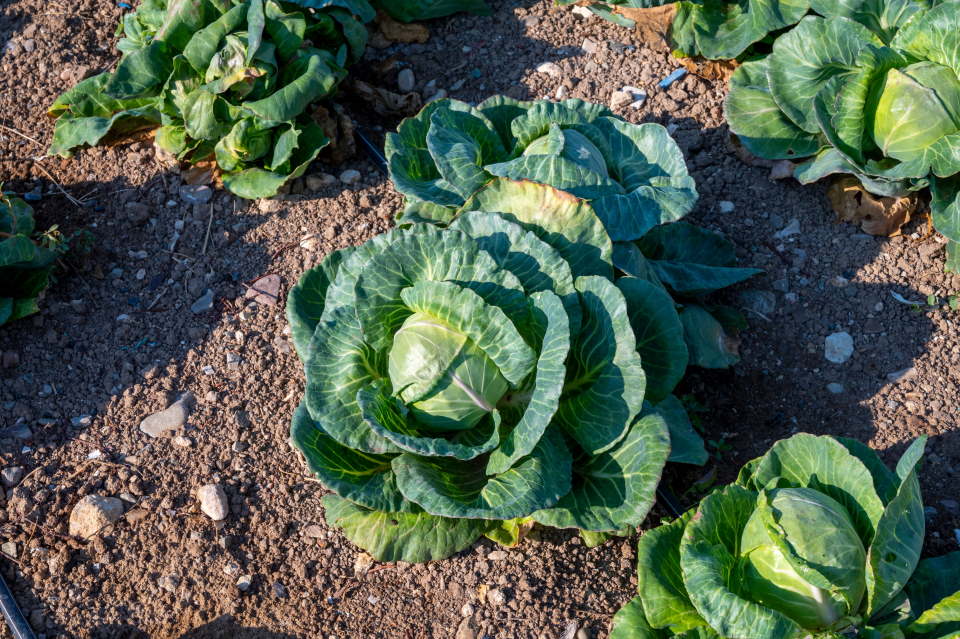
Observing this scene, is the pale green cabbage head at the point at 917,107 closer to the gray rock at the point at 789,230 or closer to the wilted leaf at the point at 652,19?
the gray rock at the point at 789,230

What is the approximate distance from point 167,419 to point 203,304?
2.10 ft

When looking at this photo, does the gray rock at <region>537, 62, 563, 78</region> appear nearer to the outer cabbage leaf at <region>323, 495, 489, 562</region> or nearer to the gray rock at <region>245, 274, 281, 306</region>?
the gray rock at <region>245, 274, 281, 306</region>

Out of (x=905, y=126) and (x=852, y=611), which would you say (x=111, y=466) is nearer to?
(x=852, y=611)

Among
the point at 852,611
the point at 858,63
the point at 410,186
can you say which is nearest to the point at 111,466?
the point at 410,186

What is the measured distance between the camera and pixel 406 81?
498cm

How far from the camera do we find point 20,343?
13.4ft

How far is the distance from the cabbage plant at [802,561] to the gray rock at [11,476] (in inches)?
102

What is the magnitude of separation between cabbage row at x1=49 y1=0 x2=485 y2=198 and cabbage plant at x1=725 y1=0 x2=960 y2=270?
2.18m

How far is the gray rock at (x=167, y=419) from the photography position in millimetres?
3787

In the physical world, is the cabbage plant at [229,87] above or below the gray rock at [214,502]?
above

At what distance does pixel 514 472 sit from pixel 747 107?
2.51 m

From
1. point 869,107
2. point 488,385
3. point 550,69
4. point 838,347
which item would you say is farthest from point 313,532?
point 869,107

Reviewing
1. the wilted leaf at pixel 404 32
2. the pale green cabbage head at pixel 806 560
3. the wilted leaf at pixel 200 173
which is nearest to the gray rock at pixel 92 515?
the wilted leaf at pixel 200 173

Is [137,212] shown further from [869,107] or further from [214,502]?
[869,107]
